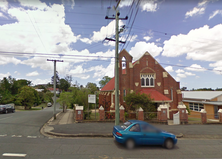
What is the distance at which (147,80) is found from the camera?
829 inches

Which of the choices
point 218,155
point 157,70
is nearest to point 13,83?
point 157,70

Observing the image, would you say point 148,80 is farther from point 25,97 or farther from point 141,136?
point 25,97

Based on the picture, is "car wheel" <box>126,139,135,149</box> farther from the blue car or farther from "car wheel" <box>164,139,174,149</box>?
"car wheel" <box>164,139,174,149</box>

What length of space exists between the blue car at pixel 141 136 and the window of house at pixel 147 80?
1334 centimetres

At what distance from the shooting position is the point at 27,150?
7.02 m

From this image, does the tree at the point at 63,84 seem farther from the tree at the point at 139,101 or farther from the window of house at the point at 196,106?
the tree at the point at 139,101

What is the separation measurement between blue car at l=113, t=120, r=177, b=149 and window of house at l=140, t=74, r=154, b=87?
13.3m

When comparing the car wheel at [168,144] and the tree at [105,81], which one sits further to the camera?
the tree at [105,81]

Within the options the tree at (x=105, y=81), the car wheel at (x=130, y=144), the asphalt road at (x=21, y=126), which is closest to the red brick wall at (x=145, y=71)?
the asphalt road at (x=21, y=126)

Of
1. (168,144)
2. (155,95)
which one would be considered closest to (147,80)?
(155,95)

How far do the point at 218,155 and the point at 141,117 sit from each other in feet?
27.0

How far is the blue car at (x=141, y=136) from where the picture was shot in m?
7.57

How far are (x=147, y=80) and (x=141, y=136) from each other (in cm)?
1418

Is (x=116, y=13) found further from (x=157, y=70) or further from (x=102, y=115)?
(x=157, y=70)
